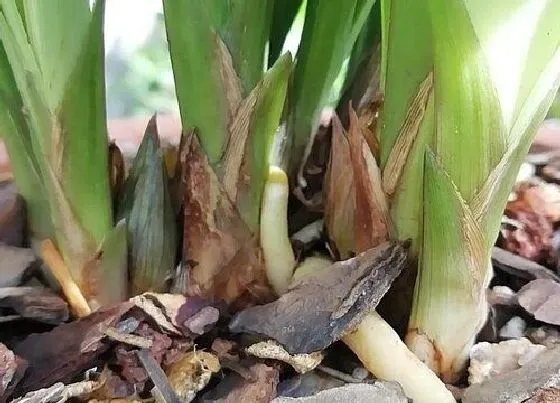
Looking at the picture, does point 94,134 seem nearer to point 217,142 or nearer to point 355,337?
point 217,142

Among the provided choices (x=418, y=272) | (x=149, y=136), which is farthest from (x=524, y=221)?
(x=149, y=136)

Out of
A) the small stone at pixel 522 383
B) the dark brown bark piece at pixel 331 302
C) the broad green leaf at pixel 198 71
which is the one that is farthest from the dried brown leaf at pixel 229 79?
the small stone at pixel 522 383

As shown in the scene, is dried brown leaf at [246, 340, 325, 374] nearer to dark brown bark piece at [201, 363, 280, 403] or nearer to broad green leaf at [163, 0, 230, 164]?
dark brown bark piece at [201, 363, 280, 403]

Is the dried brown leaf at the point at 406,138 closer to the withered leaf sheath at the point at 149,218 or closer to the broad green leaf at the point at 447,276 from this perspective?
the broad green leaf at the point at 447,276

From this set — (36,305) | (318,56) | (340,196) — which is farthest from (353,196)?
(36,305)

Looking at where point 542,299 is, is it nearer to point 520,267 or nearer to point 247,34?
point 520,267
